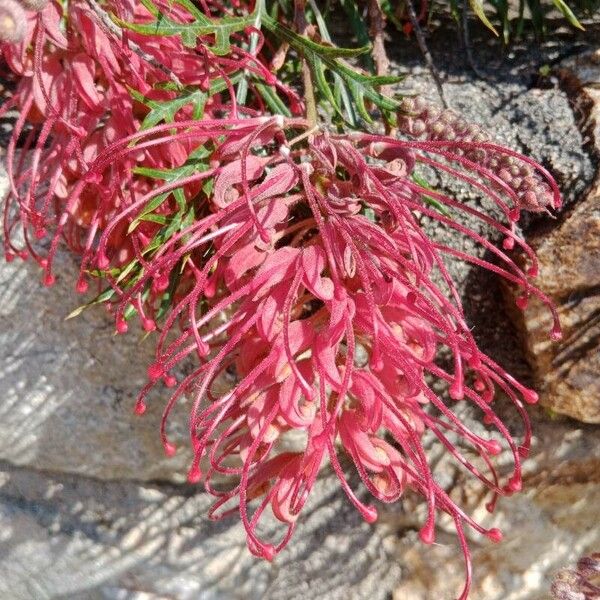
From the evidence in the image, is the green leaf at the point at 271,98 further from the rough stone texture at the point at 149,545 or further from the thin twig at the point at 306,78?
the rough stone texture at the point at 149,545

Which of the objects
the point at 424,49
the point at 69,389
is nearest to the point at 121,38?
the point at 424,49

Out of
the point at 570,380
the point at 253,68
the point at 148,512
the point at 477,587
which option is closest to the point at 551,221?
A: the point at 570,380

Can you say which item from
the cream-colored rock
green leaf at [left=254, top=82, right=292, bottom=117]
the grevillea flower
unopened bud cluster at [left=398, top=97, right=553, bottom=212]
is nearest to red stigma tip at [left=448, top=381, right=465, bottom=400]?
the grevillea flower

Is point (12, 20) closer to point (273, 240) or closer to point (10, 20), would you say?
point (10, 20)

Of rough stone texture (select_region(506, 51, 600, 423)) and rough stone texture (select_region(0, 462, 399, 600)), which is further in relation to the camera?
rough stone texture (select_region(0, 462, 399, 600))

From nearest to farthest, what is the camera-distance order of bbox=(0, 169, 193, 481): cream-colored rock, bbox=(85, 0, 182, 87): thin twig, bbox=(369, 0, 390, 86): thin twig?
bbox=(85, 0, 182, 87): thin twig
bbox=(369, 0, 390, 86): thin twig
bbox=(0, 169, 193, 481): cream-colored rock

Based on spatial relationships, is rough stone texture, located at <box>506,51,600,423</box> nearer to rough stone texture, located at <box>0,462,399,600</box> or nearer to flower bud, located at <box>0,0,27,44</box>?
rough stone texture, located at <box>0,462,399,600</box>

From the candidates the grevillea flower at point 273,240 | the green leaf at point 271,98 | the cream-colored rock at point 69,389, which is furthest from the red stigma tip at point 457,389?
the cream-colored rock at point 69,389
